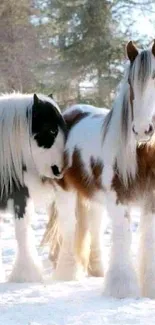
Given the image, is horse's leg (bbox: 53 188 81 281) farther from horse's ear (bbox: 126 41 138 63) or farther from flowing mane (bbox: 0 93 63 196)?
horse's ear (bbox: 126 41 138 63)

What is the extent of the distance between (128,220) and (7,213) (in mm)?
1177

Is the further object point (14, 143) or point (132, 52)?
point (14, 143)

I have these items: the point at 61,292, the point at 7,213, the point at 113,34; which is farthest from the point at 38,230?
the point at 113,34

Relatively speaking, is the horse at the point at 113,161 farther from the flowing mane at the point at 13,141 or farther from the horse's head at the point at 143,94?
the flowing mane at the point at 13,141

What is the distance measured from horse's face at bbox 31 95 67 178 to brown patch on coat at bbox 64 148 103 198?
0.38 ft

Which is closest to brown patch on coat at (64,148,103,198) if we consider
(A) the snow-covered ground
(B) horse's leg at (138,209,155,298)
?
(B) horse's leg at (138,209,155,298)

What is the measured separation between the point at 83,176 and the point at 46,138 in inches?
18.5

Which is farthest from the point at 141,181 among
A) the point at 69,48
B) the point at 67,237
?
the point at 69,48

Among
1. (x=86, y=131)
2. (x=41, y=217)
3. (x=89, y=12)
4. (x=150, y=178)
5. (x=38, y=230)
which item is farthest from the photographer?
(x=89, y=12)

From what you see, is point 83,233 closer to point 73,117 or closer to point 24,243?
point 24,243

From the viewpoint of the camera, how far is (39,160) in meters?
4.76

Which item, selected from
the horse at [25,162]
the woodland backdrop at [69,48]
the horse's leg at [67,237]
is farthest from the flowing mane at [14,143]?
the woodland backdrop at [69,48]

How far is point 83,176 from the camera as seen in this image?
4.62 meters

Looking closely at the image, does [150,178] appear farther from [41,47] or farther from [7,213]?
[41,47]
